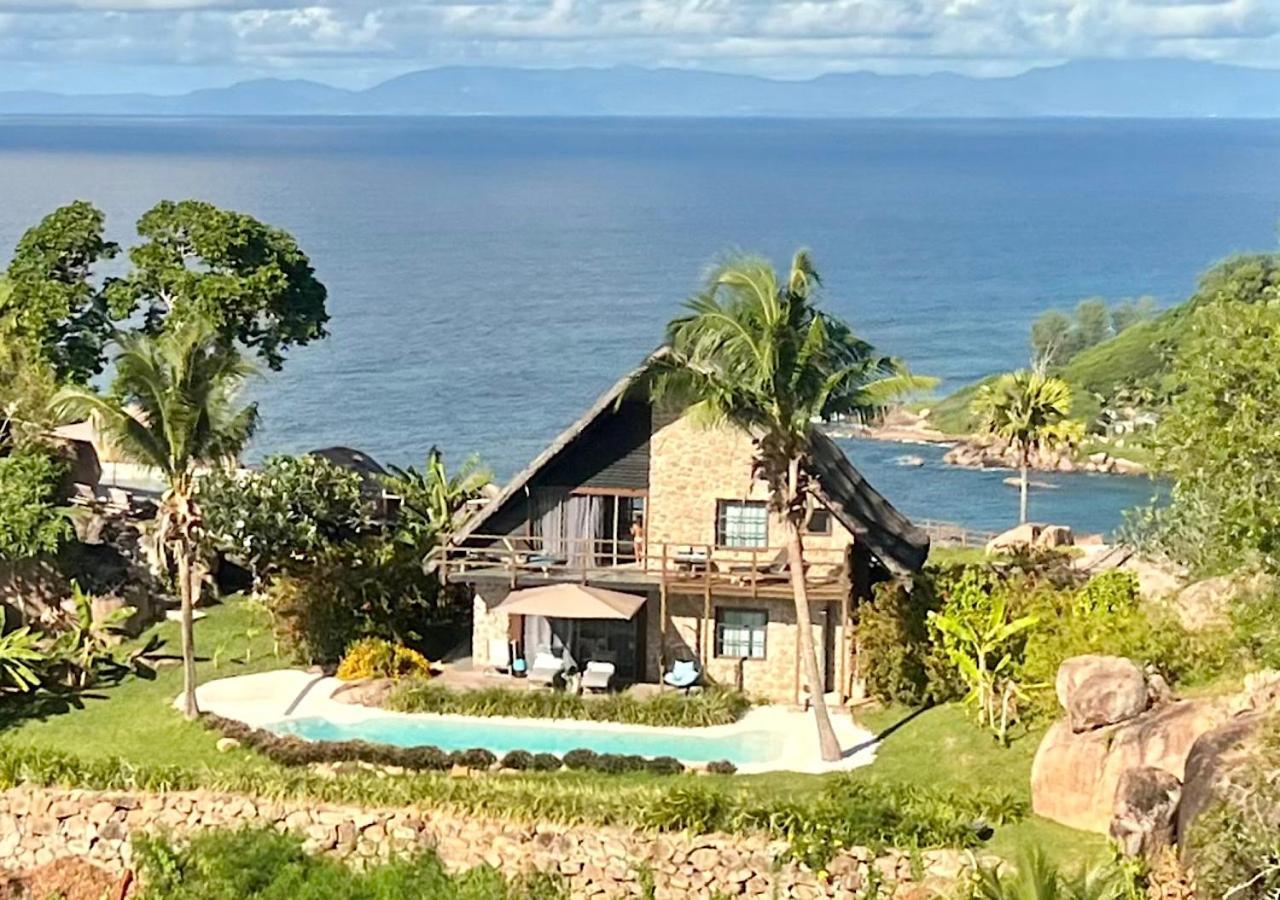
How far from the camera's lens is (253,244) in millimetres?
47250

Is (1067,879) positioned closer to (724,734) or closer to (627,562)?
(724,734)

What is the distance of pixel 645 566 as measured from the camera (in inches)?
1277

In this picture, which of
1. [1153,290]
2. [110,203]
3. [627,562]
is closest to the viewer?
[627,562]

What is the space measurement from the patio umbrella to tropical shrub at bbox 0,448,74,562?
10.4 meters

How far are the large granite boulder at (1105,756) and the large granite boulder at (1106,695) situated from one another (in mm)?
124

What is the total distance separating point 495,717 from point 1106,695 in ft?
36.9

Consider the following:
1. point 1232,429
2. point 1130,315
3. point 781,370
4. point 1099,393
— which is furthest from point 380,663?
point 1130,315

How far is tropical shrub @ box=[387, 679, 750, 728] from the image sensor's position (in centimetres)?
3053

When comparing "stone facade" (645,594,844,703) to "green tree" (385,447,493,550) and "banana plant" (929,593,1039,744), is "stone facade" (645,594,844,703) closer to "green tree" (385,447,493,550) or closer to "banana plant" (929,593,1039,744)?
"banana plant" (929,593,1039,744)

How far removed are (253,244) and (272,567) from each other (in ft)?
42.2

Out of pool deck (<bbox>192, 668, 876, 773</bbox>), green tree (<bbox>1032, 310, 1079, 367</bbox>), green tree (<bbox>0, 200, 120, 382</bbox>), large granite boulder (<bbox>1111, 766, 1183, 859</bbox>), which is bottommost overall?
pool deck (<bbox>192, 668, 876, 773</bbox>)

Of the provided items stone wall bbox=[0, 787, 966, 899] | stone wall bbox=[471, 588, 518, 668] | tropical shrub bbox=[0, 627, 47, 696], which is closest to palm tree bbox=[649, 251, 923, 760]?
stone wall bbox=[0, 787, 966, 899]

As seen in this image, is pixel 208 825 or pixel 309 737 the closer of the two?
pixel 208 825

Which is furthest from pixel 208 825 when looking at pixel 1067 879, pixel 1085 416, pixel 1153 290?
pixel 1153 290
